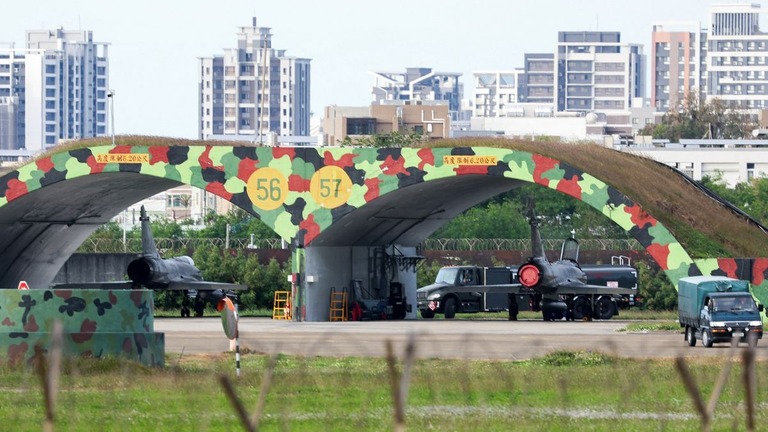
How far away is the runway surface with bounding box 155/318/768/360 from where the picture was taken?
34.3 m

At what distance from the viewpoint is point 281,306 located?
212 ft

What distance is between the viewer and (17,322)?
26.5m

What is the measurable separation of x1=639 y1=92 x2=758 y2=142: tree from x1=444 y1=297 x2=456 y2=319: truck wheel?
122m

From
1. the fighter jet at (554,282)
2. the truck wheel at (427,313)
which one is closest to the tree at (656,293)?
the fighter jet at (554,282)

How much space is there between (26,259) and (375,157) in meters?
14.7

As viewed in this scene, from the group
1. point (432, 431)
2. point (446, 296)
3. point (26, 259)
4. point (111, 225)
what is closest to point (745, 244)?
point (446, 296)

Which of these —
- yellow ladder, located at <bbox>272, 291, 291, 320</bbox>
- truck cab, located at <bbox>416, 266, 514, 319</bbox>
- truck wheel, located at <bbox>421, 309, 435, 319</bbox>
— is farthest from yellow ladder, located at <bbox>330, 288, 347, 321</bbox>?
truck wheel, located at <bbox>421, 309, 435, 319</bbox>

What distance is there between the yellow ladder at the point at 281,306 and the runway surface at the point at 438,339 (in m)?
2.69

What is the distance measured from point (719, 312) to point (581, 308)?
20264 millimetres

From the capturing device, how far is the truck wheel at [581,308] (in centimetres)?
5806

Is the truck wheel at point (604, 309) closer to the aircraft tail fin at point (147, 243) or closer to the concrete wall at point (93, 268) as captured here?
the aircraft tail fin at point (147, 243)

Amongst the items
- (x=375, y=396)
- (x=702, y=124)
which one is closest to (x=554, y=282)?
→ (x=375, y=396)

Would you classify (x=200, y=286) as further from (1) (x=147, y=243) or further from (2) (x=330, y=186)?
(2) (x=330, y=186)

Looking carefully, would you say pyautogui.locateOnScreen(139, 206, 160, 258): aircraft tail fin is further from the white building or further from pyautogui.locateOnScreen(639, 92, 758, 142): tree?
pyautogui.locateOnScreen(639, 92, 758, 142): tree
